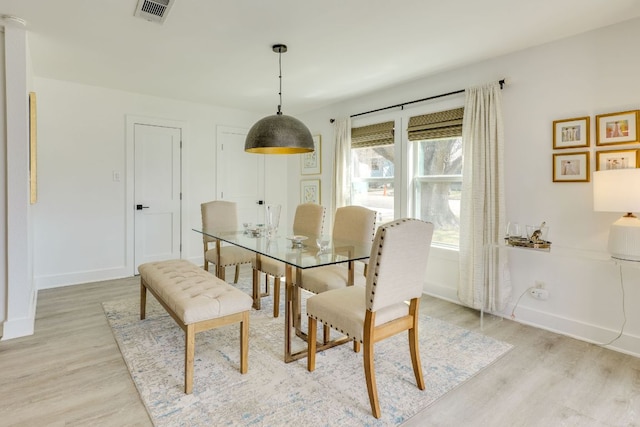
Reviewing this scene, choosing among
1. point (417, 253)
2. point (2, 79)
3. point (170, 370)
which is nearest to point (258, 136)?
point (417, 253)

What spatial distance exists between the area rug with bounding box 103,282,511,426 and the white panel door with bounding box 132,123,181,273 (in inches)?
72.1

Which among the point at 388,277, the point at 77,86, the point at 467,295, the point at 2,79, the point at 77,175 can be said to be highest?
the point at 77,86

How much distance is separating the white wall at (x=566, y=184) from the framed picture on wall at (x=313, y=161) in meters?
2.35

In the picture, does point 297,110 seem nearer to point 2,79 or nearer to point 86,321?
point 2,79

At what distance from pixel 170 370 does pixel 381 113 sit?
347cm

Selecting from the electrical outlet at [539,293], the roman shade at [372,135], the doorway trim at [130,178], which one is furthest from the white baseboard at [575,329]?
the doorway trim at [130,178]

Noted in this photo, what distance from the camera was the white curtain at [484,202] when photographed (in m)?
3.14

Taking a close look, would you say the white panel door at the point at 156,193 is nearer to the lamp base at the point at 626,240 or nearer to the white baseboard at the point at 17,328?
the white baseboard at the point at 17,328

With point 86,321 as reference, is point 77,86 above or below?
above

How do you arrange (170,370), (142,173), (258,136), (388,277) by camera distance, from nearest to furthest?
(388,277), (170,370), (258,136), (142,173)

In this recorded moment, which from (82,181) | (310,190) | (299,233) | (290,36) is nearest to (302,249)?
(299,233)

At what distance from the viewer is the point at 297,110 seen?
541 centimetres

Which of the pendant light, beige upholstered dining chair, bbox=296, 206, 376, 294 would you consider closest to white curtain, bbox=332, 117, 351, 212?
beige upholstered dining chair, bbox=296, 206, 376, 294

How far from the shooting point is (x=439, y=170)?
12.4ft
